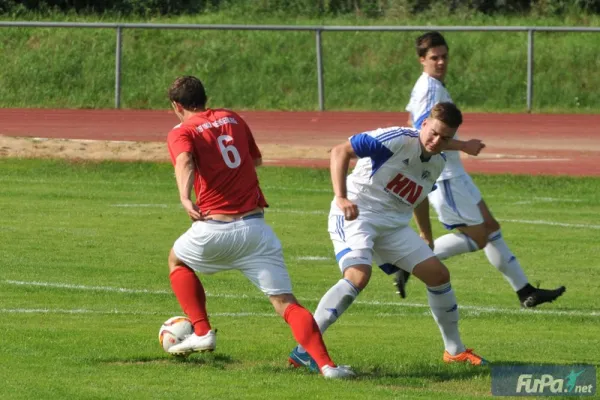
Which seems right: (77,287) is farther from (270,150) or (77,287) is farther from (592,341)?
(270,150)

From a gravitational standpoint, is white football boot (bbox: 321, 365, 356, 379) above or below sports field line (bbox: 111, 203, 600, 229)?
above

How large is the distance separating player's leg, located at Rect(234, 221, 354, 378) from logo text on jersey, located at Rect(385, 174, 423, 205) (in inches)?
33.6

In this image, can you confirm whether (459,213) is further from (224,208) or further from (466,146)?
(224,208)

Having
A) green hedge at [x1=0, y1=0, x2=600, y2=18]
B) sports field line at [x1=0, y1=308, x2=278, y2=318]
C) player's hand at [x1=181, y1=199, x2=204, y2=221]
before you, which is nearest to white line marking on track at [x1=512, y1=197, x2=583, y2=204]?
sports field line at [x1=0, y1=308, x2=278, y2=318]

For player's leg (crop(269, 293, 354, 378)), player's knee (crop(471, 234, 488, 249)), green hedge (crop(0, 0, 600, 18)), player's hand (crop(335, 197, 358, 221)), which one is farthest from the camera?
green hedge (crop(0, 0, 600, 18))

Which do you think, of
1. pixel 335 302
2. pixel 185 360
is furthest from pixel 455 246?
pixel 185 360

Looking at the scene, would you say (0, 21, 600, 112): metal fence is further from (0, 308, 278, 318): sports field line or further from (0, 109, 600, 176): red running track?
(0, 308, 278, 318): sports field line

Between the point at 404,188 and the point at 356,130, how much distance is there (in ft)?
63.6

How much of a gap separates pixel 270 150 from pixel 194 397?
17.2 m

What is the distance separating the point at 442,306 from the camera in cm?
863

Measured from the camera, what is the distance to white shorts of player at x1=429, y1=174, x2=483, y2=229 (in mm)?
11289

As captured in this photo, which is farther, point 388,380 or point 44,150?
point 44,150

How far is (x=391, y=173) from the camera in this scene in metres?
8.58

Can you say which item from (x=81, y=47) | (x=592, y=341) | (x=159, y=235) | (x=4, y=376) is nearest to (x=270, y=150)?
(x=159, y=235)
